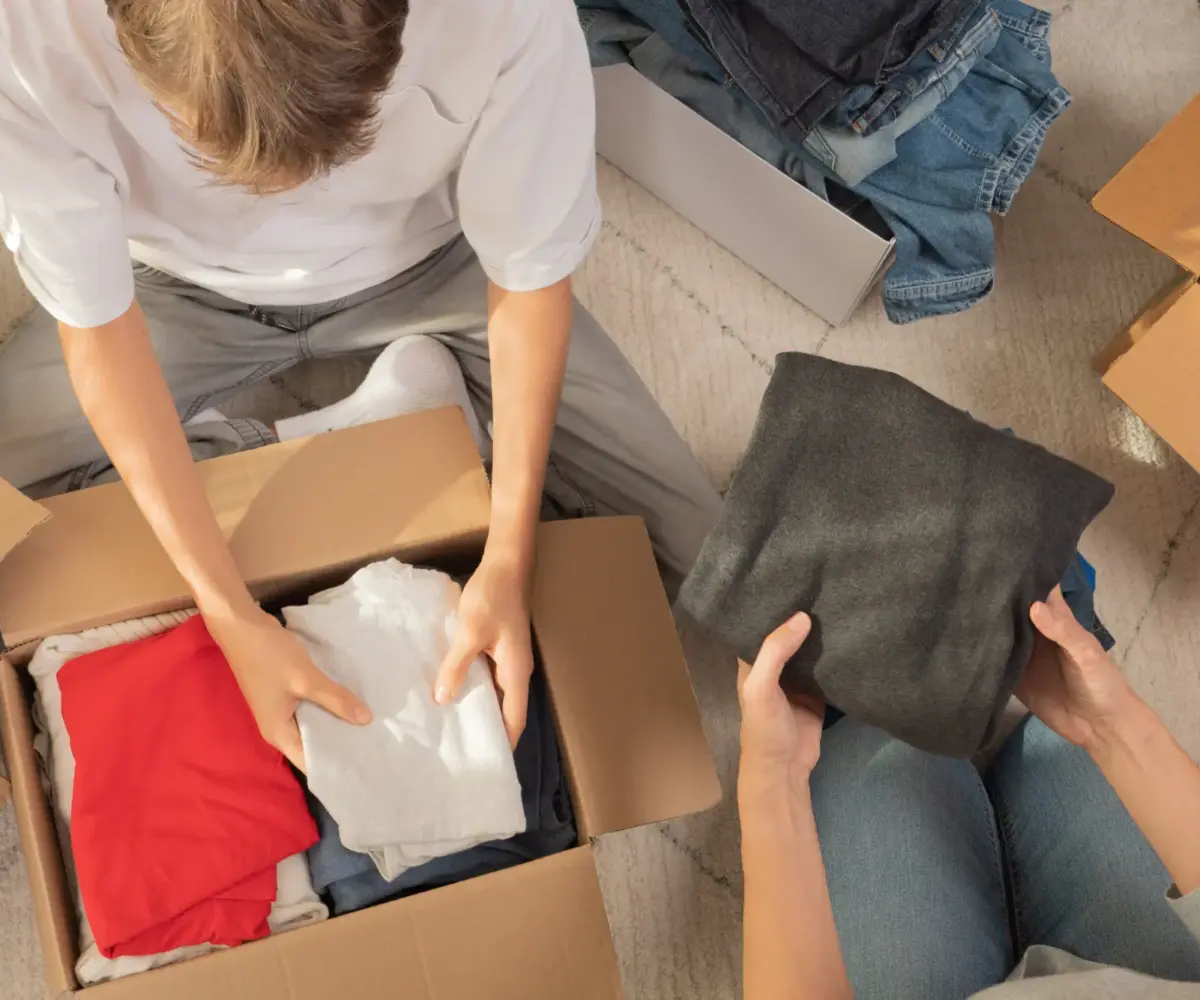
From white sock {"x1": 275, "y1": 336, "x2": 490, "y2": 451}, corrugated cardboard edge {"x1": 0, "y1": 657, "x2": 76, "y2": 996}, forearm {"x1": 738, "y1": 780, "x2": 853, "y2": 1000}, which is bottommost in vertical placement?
corrugated cardboard edge {"x1": 0, "y1": 657, "x2": 76, "y2": 996}

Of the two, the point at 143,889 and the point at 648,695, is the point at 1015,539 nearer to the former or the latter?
the point at 648,695

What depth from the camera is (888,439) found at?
0.59 metres

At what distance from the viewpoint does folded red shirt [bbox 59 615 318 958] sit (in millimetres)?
641

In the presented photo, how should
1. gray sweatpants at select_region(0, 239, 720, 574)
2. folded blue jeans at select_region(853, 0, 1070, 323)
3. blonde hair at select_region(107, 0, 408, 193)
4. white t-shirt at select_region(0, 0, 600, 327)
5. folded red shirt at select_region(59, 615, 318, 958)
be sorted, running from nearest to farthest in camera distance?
blonde hair at select_region(107, 0, 408, 193) < white t-shirt at select_region(0, 0, 600, 327) < folded red shirt at select_region(59, 615, 318, 958) < gray sweatpants at select_region(0, 239, 720, 574) < folded blue jeans at select_region(853, 0, 1070, 323)

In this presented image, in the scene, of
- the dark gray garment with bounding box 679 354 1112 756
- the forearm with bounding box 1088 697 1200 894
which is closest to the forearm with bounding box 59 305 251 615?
the dark gray garment with bounding box 679 354 1112 756

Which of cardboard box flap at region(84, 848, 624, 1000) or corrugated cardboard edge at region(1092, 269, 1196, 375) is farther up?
corrugated cardboard edge at region(1092, 269, 1196, 375)

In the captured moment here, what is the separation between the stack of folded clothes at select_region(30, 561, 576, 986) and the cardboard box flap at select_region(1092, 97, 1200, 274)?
652mm

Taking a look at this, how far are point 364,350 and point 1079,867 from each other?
71 centimetres

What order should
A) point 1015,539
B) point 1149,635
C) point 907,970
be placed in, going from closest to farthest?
point 1015,539, point 907,970, point 1149,635

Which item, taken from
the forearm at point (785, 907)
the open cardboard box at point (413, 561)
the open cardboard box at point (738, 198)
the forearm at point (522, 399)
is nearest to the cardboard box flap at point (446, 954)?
the open cardboard box at point (413, 561)

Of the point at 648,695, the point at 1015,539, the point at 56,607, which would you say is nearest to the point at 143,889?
the point at 56,607

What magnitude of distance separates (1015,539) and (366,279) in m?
0.52

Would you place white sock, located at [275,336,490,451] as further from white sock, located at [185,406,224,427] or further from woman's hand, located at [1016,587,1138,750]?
woman's hand, located at [1016,587,1138,750]

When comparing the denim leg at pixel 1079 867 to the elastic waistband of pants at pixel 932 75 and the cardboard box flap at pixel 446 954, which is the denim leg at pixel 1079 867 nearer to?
the cardboard box flap at pixel 446 954
